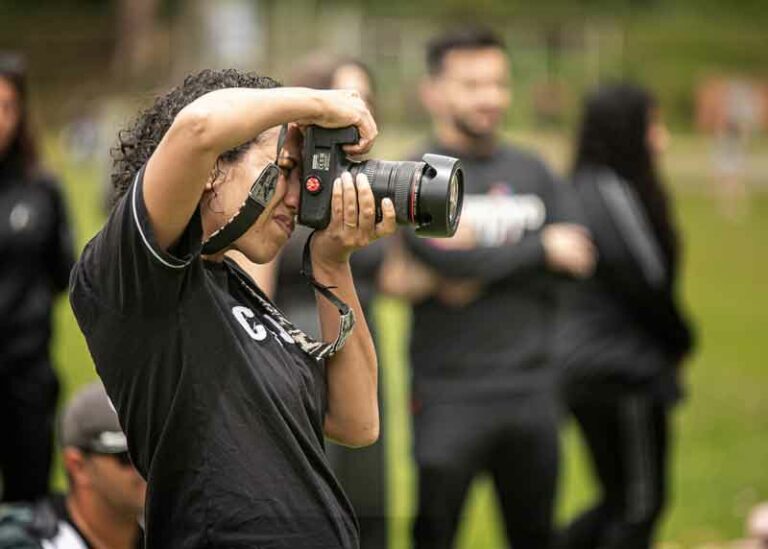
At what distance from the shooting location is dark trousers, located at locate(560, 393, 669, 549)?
17.0 feet

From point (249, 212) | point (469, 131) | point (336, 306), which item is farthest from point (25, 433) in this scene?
point (249, 212)

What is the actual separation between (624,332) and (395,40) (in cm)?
2328

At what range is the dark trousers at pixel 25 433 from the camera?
17.8 ft

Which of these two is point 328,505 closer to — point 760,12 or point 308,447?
point 308,447

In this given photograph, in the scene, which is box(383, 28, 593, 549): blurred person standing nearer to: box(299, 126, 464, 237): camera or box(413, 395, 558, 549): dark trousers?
box(413, 395, 558, 549): dark trousers

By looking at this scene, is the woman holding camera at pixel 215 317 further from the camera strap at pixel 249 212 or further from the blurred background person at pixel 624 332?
the blurred background person at pixel 624 332

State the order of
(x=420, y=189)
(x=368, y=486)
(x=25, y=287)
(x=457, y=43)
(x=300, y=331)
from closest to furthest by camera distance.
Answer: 1. (x=420, y=189)
2. (x=300, y=331)
3. (x=368, y=486)
4. (x=457, y=43)
5. (x=25, y=287)

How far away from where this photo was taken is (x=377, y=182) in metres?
2.43

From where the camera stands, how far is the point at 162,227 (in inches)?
88.3

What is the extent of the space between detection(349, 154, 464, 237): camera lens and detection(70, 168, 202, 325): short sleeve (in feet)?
1.05

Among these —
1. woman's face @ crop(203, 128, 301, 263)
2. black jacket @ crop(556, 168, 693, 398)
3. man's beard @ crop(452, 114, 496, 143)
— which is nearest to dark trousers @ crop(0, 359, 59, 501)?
man's beard @ crop(452, 114, 496, 143)

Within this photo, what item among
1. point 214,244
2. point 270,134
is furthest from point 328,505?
point 270,134

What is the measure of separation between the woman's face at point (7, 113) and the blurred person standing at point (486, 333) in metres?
1.71

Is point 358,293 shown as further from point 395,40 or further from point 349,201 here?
point 395,40
